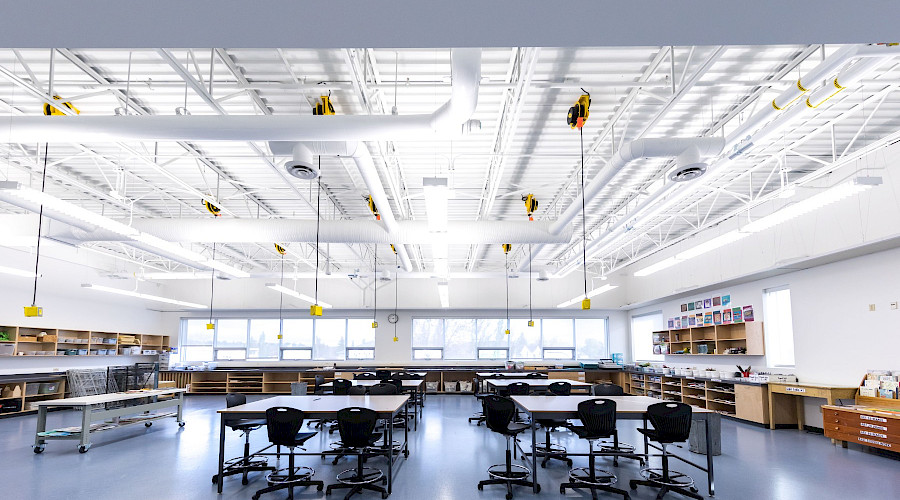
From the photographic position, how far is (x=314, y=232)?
9.63m

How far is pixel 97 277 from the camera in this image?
1470 cm

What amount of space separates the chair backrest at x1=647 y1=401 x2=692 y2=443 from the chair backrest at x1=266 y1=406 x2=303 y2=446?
3324 millimetres

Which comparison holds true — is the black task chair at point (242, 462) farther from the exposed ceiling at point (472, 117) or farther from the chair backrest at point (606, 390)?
the chair backrest at point (606, 390)

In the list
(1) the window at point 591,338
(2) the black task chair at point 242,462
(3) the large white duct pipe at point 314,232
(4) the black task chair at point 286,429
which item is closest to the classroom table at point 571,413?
(4) the black task chair at point 286,429

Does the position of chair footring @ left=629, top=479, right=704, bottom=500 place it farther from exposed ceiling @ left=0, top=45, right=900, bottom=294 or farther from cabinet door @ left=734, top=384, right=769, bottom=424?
cabinet door @ left=734, top=384, right=769, bottom=424

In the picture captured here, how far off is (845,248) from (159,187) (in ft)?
33.6

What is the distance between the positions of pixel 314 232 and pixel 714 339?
334 inches

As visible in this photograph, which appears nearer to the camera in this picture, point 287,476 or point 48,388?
point 287,476

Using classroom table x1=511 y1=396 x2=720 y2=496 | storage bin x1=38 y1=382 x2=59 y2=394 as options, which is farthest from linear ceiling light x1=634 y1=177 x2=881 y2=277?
storage bin x1=38 y1=382 x2=59 y2=394

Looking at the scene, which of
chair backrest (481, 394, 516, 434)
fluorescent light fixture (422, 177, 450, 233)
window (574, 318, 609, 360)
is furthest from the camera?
window (574, 318, 609, 360)

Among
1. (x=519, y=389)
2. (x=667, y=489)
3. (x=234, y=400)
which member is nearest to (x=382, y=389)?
(x=519, y=389)

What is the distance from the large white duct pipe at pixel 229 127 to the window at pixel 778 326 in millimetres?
8602

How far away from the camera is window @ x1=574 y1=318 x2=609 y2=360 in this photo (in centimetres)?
1852

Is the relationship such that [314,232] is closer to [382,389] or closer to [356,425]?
[382,389]
